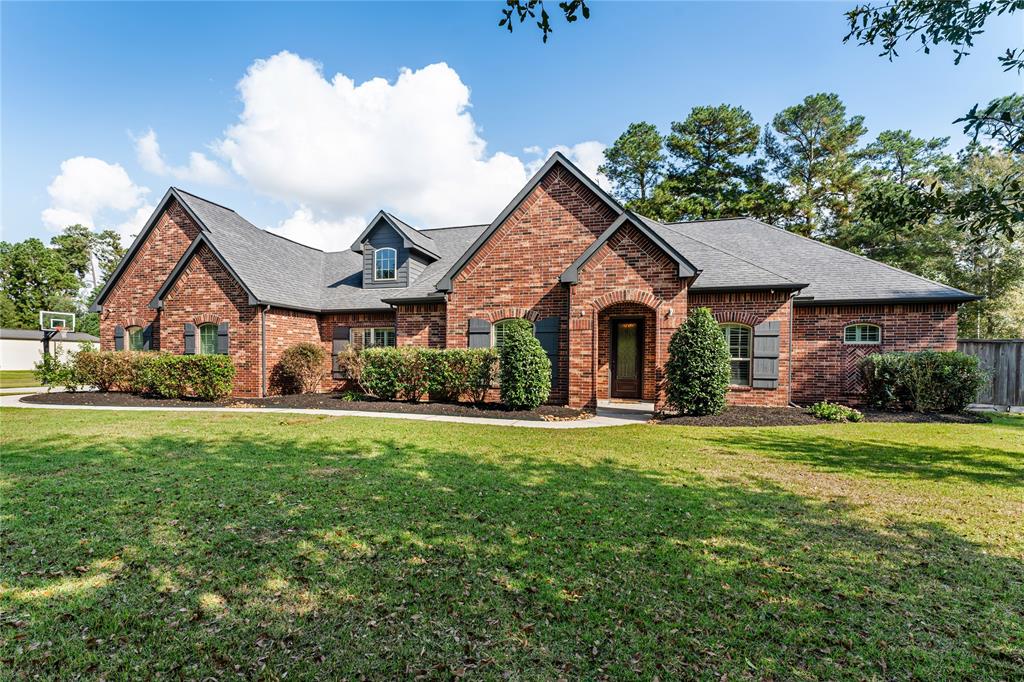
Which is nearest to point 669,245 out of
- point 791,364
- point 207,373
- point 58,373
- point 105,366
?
point 791,364

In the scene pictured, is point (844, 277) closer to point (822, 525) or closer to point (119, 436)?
point (822, 525)

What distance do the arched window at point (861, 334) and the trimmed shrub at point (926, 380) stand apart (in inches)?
39.0

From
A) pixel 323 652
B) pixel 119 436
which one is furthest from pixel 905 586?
pixel 119 436

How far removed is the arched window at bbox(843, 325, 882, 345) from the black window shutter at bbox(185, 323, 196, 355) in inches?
818

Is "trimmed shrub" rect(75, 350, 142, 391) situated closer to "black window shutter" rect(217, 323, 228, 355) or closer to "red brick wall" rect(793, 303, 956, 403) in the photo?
"black window shutter" rect(217, 323, 228, 355)

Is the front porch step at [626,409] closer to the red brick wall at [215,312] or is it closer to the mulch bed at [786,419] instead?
the mulch bed at [786,419]

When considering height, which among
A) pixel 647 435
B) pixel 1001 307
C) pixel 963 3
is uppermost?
pixel 963 3

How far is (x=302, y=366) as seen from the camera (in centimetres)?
1539

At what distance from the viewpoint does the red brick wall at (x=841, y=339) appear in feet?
40.9

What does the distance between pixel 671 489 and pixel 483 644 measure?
3560 millimetres

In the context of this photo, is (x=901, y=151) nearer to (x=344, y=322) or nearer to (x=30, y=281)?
(x=344, y=322)

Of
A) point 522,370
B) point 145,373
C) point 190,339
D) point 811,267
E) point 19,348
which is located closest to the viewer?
point 522,370

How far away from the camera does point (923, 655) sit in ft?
8.61

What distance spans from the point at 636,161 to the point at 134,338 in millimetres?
30110
